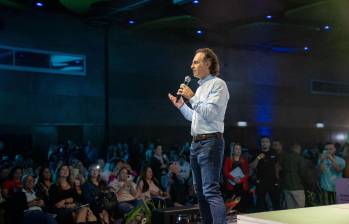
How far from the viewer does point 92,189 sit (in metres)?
4.67

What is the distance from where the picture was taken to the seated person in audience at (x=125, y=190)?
4.80 m

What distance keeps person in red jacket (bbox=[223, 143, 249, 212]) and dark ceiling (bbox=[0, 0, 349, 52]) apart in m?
2.04

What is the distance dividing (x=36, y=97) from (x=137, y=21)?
1.90 m

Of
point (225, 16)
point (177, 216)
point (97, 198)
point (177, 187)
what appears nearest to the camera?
point (177, 216)

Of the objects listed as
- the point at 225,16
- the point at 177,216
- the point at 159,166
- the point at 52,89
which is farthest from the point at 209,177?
the point at 225,16

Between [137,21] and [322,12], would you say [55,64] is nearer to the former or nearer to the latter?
[137,21]

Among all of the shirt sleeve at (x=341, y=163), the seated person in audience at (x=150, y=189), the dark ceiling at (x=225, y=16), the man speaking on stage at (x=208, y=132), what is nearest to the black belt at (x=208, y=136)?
the man speaking on stage at (x=208, y=132)

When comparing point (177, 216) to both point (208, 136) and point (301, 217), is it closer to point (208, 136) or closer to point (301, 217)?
point (301, 217)

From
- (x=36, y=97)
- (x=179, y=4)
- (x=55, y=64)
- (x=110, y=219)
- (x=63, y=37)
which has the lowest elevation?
(x=110, y=219)

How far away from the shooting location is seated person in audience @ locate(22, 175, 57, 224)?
13.9 ft

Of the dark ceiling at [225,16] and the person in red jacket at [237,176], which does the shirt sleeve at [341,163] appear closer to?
the person in red jacket at [237,176]

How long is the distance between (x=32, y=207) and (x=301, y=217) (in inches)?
114

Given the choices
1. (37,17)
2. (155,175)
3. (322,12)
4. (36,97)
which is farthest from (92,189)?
(322,12)

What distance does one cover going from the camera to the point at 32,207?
Answer: 14.2 ft
